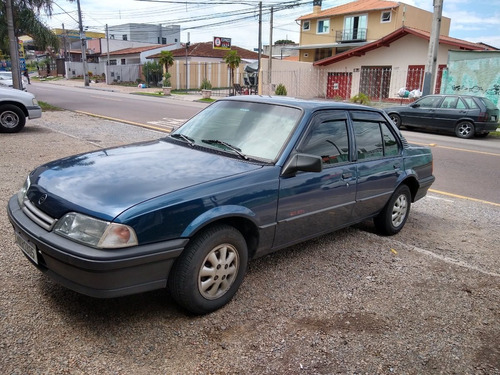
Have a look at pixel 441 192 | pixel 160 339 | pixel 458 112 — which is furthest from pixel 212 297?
pixel 458 112

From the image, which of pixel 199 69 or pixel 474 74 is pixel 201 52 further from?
pixel 474 74

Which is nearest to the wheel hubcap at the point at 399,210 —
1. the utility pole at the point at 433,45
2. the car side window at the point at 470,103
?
the car side window at the point at 470,103

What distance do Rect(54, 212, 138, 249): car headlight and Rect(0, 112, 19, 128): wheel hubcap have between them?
9.78m

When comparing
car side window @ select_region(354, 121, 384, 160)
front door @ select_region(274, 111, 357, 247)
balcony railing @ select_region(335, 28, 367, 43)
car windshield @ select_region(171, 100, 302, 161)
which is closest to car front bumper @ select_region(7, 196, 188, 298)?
front door @ select_region(274, 111, 357, 247)

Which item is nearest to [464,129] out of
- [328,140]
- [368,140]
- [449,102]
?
[449,102]

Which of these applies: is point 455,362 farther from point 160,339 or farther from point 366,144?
point 366,144

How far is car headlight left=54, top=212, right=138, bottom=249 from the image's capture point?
268cm

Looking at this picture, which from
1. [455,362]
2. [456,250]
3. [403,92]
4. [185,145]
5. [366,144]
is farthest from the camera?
[403,92]

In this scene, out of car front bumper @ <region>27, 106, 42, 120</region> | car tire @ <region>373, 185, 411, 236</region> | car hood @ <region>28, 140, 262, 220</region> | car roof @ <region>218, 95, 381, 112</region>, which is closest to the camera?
car hood @ <region>28, 140, 262, 220</region>

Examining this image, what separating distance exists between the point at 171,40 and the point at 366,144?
84424 millimetres

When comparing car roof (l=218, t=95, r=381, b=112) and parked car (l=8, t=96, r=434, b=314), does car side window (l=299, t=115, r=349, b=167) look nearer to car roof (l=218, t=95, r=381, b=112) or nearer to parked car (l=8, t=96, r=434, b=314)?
parked car (l=8, t=96, r=434, b=314)

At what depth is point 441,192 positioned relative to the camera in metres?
7.60

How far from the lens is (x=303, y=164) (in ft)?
11.5

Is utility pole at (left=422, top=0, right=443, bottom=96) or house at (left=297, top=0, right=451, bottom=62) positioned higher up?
house at (left=297, top=0, right=451, bottom=62)
